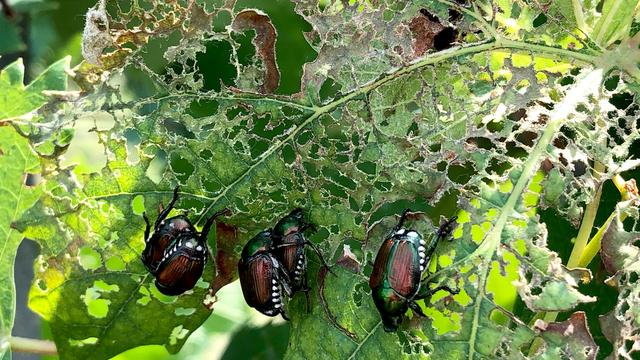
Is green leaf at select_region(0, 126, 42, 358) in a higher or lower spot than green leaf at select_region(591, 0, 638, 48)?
lower

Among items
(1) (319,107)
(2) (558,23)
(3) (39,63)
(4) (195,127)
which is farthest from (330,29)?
(3) (39,63)

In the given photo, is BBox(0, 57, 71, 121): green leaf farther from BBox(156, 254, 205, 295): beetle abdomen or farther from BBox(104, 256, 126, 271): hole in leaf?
BBox(156, 254, 205, 295): beetle abdomen

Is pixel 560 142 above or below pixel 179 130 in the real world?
above

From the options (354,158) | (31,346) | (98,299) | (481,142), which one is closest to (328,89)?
(354,158)

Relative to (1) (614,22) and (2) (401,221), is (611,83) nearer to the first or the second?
(1) (614,22)

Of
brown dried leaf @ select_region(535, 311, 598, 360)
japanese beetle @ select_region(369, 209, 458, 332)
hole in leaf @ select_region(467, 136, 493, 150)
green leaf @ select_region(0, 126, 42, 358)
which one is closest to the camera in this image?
brown dried leaf @ select_region(535, 311, 598, 360)

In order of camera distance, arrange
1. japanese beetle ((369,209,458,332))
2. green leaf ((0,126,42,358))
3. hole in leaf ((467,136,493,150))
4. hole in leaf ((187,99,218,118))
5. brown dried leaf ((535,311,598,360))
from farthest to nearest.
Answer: green leaf ((0,126,42,358)), hole in leaf ((187,99,218,118)), hole in leaf ((467,136,493,150)), japanese beetle ((369,209,458,332)), brown dried leaf ((535,311,598,360))

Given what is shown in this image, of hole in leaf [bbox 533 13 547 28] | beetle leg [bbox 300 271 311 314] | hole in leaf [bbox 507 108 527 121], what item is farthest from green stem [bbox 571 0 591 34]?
beetle leg [bbox 300 271 311 314]
